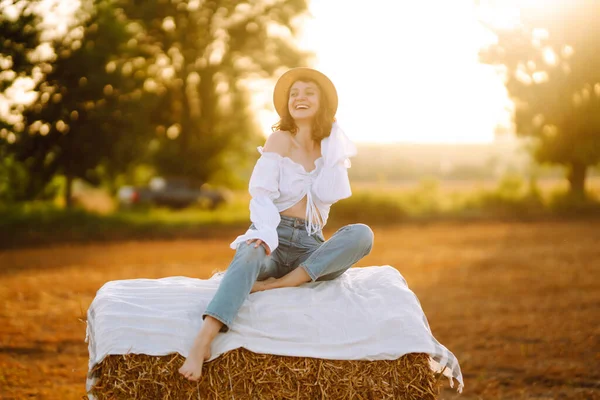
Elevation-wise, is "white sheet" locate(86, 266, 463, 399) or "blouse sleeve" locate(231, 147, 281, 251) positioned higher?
"blouse sleeve" locate(231, 147, 281, 251)

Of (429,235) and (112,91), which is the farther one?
(112,91)

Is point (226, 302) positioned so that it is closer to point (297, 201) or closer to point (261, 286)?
point (261, 286)

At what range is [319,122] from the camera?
3607 mm

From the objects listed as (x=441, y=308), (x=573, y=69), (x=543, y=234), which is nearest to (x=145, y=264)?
(x=441, y=308)

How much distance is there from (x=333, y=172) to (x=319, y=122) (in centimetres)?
33

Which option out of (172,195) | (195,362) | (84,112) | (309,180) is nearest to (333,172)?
(309,180)

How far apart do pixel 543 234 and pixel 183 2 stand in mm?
11904

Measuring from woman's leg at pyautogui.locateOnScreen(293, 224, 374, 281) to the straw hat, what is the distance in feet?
2.67

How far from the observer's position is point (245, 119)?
69.4 feet

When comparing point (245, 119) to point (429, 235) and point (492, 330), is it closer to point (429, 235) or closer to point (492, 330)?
point (429, 235)

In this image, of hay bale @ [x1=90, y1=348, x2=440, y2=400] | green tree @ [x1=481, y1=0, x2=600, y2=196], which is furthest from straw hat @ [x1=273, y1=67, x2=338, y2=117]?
green tree @ [x1=481, y1=0, x2=600, y2=196]

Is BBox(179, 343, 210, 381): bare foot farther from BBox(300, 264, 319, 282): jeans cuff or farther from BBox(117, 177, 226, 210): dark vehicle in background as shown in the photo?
BBox(117, 177, 226, 210): dark vehicle in background

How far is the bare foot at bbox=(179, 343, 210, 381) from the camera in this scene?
2742 mm

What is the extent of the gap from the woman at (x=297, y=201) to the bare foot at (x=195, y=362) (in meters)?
0.15
